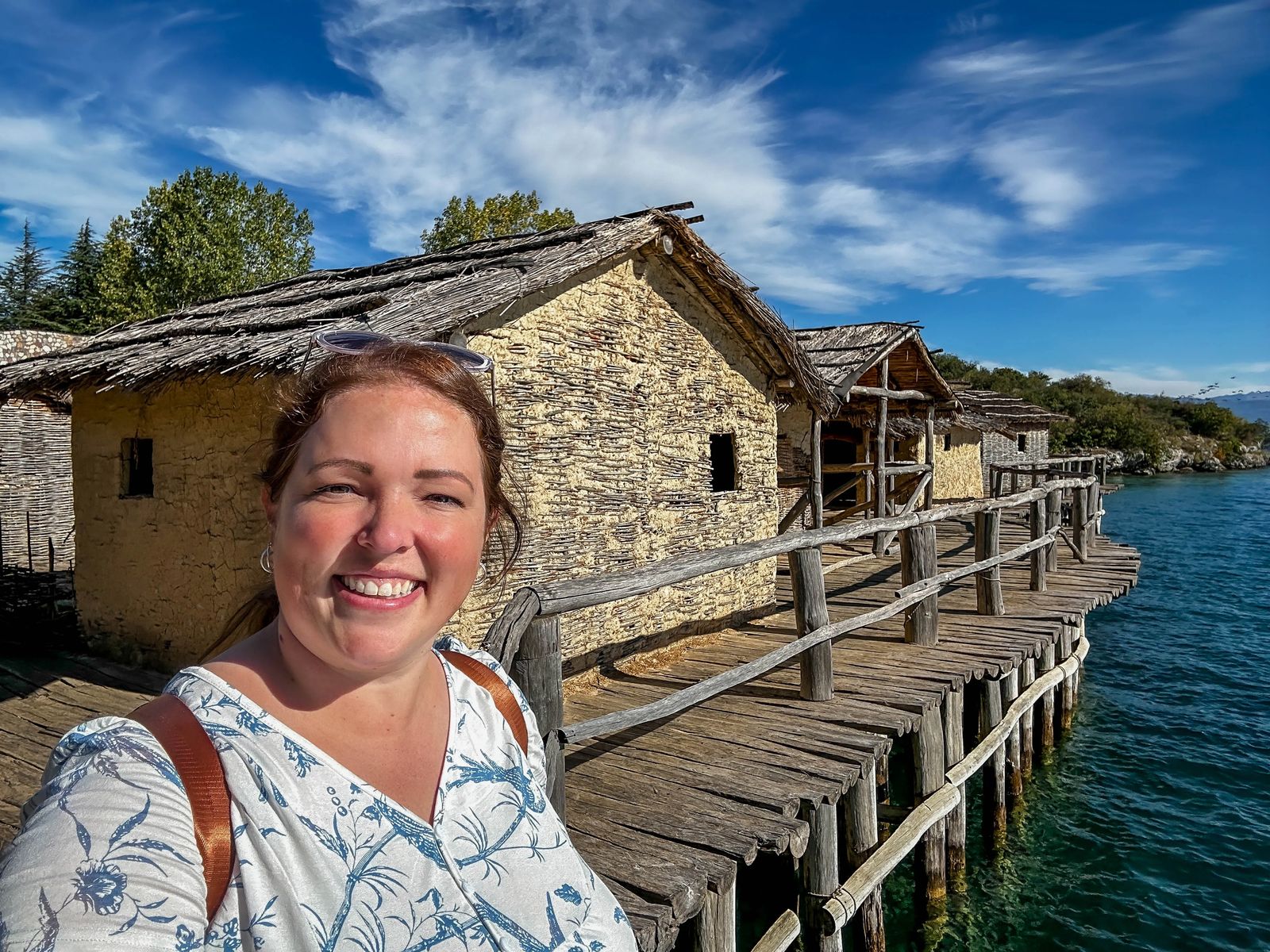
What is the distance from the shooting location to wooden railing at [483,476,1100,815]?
369 cm

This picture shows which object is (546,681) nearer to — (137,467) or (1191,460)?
(137,467)

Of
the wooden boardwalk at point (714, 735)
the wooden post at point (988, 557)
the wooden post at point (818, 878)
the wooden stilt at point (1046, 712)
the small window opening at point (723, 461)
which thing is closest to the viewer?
the wooden boardwalk at point (714, 735)

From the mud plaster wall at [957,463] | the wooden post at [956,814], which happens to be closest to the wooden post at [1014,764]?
the wooden post at [956,814]

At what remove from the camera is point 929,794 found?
6668 mm

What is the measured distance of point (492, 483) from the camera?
6.16 feet

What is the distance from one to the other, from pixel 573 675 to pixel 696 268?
14.1 ft

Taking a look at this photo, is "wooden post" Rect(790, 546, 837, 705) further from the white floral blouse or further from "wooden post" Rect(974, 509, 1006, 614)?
the white floral blouse

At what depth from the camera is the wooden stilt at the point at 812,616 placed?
602 cm

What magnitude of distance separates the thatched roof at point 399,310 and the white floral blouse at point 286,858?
459 centimetres

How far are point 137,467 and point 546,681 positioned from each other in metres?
6.27

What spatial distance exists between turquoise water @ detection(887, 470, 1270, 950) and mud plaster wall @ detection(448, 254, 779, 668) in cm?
366

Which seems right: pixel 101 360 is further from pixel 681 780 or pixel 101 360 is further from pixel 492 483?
pixel 492 483

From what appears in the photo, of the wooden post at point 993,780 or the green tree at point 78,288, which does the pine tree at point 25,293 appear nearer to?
the green tree at point 78,288

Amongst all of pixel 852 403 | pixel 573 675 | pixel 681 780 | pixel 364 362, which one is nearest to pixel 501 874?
pixel 364 362
